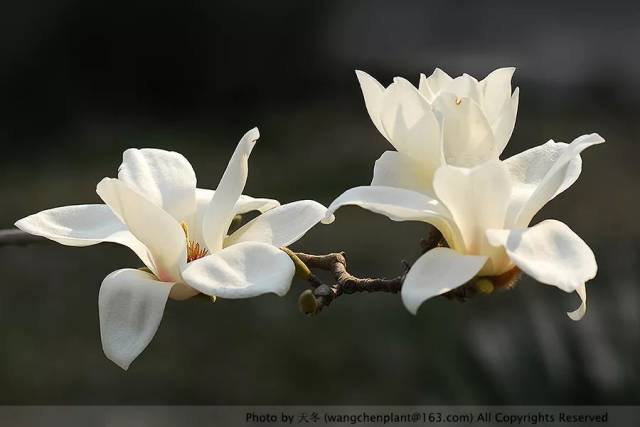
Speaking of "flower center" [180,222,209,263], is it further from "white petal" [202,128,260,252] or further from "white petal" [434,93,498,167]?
"white petal" [434,93,498,167]

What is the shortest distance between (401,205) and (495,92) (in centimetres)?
12

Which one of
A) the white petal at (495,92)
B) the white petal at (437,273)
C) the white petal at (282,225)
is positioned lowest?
the white petal at (282,225)

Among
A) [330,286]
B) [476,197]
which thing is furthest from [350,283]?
[476,197]

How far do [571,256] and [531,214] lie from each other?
66 mm

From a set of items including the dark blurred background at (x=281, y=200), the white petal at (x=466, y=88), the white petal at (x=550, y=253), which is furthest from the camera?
the dark blurred background at (x=281, y=200)

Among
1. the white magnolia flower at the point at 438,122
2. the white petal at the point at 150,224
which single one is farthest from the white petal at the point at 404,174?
the white petal at the point at 150,224

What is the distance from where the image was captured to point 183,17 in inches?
172

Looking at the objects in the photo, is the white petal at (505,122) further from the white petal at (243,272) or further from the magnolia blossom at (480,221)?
the white petal at (243,272)

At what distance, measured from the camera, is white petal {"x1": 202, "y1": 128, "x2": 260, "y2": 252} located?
0.61m

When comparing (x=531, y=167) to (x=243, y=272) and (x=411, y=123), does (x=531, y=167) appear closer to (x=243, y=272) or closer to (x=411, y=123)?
(x=411, y=123)

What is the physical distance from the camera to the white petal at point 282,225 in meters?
0.62

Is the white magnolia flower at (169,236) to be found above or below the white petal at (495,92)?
below

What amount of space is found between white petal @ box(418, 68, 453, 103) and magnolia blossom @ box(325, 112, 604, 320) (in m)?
0.05

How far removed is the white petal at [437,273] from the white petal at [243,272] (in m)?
0.07
